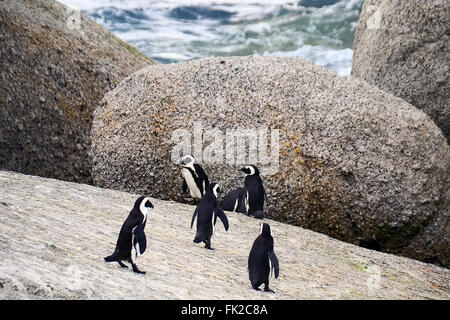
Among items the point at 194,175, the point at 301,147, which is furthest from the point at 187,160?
the point at 301,147

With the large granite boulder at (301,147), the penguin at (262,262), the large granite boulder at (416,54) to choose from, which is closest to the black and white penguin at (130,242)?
the penguin at (262,262)

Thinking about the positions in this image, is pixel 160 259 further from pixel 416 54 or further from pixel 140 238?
pixel 416 54

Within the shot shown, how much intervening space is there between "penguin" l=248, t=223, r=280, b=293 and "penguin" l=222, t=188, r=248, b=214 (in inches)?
85.5

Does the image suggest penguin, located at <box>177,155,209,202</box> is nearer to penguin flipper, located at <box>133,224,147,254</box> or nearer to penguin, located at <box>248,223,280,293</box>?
penguin, located at <box>248,223,280,293</box>

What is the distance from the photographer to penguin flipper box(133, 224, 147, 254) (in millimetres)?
4059

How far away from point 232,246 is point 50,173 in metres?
3.88

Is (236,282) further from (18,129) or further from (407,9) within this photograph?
(407,9)

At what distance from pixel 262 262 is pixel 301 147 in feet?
9.57

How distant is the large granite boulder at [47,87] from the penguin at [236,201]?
2666mm

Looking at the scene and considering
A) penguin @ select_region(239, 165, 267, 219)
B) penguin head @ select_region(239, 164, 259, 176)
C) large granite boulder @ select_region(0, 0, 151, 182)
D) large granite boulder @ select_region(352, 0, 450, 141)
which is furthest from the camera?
large granite boulder @ select_region(352, 0, 450, 141)

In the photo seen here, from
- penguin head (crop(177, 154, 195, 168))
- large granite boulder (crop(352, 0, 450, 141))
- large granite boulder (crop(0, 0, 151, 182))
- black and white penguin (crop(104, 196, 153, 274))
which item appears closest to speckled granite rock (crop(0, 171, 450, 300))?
black and white penguin (crop(104, 196, 153, 274))

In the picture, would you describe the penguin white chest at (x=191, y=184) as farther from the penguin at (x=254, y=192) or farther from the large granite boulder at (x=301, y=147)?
the penguin at (x=254, y=192)

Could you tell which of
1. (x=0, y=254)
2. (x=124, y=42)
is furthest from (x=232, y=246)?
(x=124, y=42)
